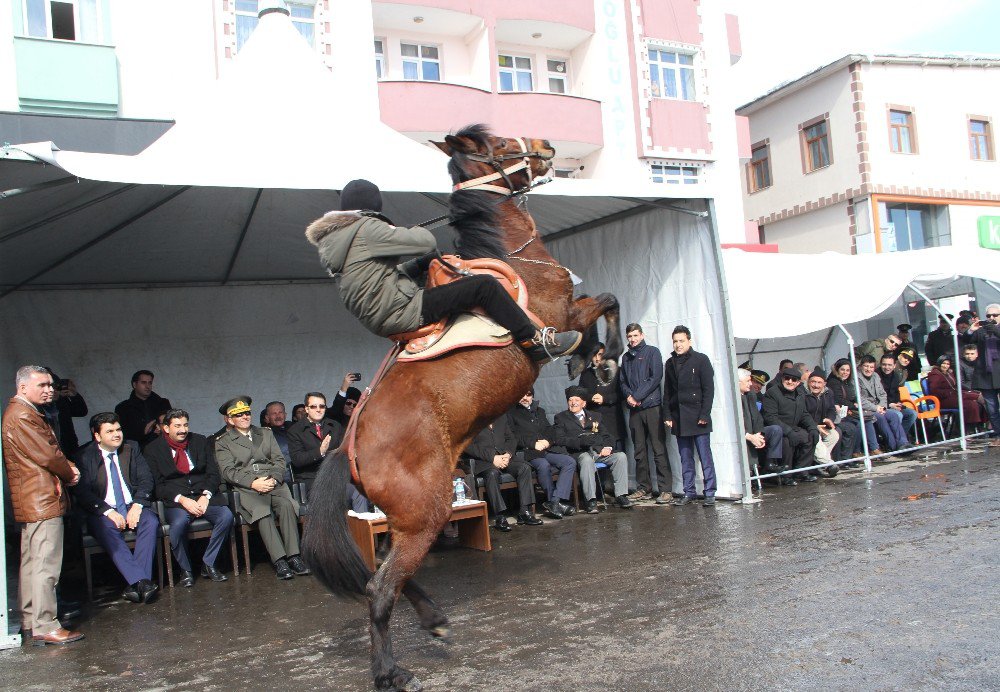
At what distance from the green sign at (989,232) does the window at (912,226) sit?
130cm

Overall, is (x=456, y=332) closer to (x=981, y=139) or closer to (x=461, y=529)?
(x=461, y=529)

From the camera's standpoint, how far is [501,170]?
15.3ft

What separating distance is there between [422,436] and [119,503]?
3478mm

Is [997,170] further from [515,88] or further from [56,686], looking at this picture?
[56,686]

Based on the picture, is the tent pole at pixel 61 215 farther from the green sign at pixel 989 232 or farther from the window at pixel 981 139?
the window at pixel 981 139

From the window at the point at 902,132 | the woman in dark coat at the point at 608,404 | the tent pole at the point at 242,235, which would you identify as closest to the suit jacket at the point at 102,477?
the tent pole at the point at 242,235

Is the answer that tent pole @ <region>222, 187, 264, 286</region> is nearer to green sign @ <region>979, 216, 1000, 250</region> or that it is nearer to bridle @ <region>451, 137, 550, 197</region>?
bridle @ <region>451, 137, 550, 197</region>

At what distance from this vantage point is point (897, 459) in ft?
35.0

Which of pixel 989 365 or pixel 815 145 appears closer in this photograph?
pixel 989 365

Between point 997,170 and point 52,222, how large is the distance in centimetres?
2698

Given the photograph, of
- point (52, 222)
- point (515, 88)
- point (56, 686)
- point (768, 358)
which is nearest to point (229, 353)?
point (52, 222)

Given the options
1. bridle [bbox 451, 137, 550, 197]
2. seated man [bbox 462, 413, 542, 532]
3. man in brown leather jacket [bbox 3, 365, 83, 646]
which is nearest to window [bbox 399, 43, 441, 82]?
seated man [bbox 462, 413, 542, 532]

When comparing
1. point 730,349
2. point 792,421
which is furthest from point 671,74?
point 730,349

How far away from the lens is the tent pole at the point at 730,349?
8078mm
